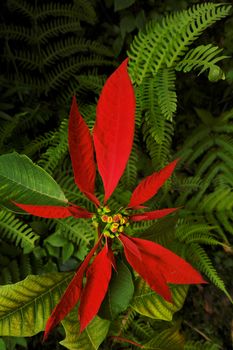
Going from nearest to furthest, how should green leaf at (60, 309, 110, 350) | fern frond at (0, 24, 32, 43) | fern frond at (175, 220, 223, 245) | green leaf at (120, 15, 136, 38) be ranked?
green leaf at (60, 309, 110, 350)
fern frond at (175, 220, 223, 245)
fern frond at (0, 24, 32, 43)
green leaf at (120, 15, 136, 38)

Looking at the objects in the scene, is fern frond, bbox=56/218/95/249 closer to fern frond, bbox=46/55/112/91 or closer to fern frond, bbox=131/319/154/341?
fern frond, bbox=131/319/154/341

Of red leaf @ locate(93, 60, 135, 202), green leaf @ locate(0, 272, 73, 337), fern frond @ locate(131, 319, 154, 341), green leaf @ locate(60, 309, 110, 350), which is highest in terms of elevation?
red leaf @ locate(93, 60, 135, 202)

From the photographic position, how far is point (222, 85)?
2.03 m

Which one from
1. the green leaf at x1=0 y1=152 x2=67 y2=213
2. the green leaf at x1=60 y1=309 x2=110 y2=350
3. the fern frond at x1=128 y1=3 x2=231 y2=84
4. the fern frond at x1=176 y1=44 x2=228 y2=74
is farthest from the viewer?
the fern frond at x1=128 y1=3 x2=231 y2=84

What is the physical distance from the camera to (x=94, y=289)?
90 centimetres

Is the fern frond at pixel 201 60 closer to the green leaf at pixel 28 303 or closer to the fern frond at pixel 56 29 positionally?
the fern frond at pixel 56 29

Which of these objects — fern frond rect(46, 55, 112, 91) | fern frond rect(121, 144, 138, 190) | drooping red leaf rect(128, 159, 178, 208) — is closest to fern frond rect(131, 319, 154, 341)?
fern frond rect(121, 144, 138, 190)

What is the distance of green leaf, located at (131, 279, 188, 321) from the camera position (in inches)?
49.3

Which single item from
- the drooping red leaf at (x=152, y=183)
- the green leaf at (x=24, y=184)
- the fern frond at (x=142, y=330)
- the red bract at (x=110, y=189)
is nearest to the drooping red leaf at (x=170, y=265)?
the red bract at (x=110, y=189)

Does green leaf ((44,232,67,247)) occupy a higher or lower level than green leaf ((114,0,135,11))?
lower

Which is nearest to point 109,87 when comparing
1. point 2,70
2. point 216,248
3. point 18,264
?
point 18,264

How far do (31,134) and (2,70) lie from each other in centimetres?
31

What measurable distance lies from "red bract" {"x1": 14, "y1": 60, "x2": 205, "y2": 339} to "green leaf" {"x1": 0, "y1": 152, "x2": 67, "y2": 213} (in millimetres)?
186

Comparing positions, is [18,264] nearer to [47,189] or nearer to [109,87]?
[47,189]
